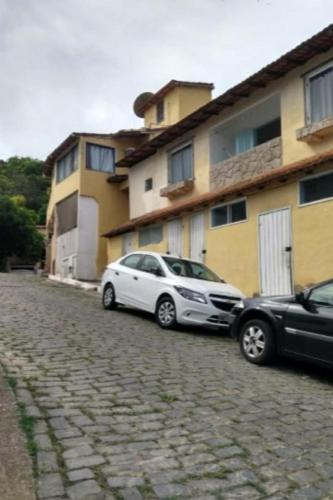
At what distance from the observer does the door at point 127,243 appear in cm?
2135

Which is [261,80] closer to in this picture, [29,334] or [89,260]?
[29,334]

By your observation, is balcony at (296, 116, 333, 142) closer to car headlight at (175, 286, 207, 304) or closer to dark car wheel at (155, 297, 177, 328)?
car headlight at (175, 286, 207, 304)

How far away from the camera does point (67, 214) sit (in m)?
27.3

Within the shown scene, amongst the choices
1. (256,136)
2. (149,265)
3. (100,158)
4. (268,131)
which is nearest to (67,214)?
(100,158)

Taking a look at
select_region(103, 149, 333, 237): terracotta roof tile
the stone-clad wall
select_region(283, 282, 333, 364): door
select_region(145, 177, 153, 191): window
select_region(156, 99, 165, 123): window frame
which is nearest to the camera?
select_region(283, 282, 333, 364): door

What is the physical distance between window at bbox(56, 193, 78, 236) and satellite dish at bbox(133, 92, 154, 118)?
24.3ft

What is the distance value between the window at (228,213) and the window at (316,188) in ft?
7.74

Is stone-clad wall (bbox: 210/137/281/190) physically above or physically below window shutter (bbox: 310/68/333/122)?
below

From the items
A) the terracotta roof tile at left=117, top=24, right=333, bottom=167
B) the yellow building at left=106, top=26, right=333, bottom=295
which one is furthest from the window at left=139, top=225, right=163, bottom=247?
the terracotta roof tile at left=117, top=24, right=333, bottom=167

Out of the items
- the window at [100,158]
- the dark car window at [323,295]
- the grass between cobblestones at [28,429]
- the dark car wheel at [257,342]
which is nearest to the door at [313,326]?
the dark car window at [323,295]

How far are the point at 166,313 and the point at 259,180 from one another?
5.09m

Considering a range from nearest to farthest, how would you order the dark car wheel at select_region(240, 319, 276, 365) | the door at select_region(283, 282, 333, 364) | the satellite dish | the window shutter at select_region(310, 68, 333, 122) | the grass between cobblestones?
the grass between cobblestones → the door at select_region(283, 282, 333, 364) → the dark car wheel at select_region(240, 319, 276, 365) → the window shutter at select_region(310, 68, 333, 122) → the satellite dish

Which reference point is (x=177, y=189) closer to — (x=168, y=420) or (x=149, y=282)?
(x=149, y=282)

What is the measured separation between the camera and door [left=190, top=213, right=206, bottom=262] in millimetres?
16312
